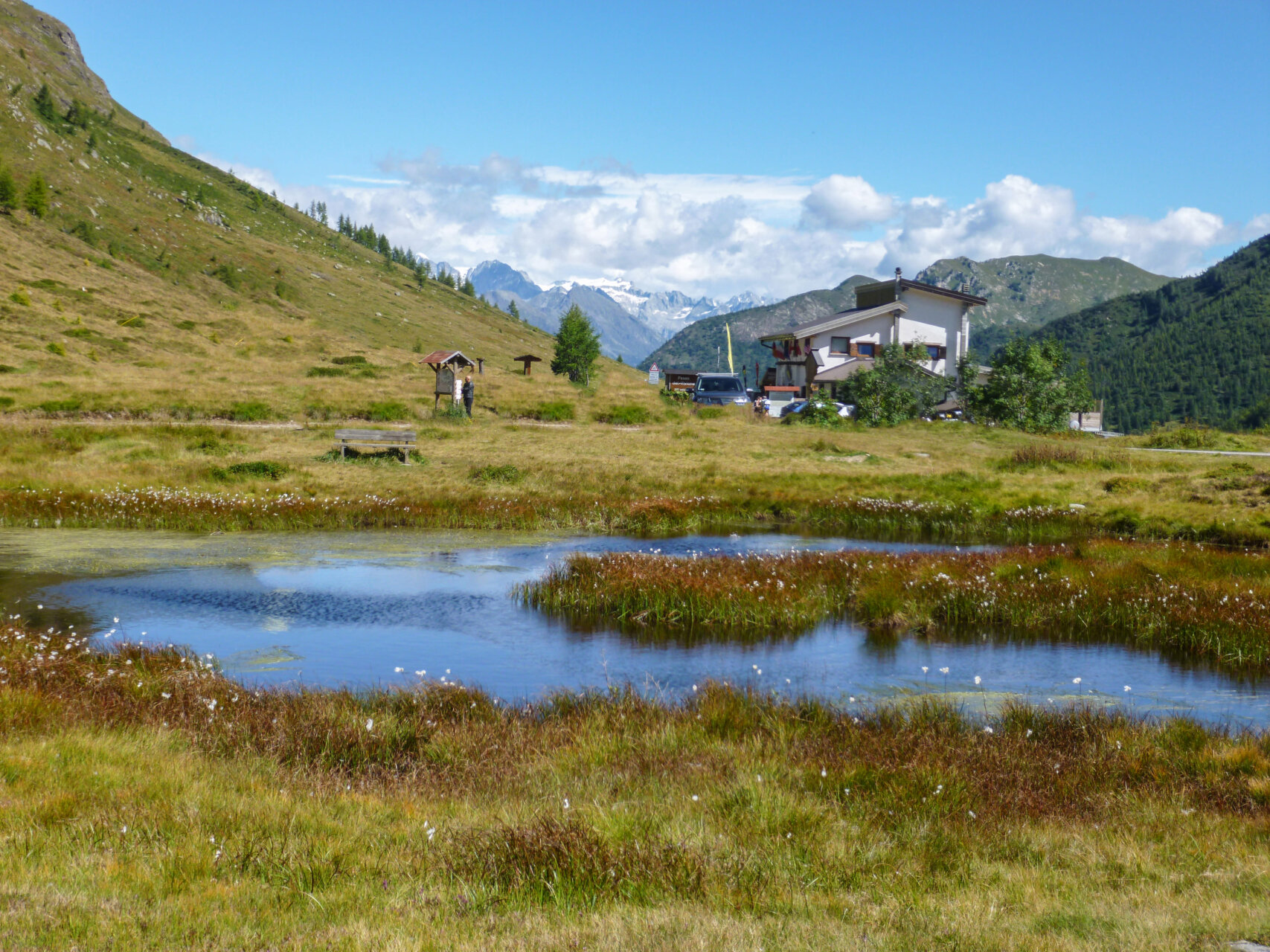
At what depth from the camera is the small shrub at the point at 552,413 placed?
56.9 meters

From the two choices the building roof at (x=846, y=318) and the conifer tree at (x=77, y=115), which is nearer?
the building roof at (x=846, y=318)

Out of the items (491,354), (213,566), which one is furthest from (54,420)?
(491,354)

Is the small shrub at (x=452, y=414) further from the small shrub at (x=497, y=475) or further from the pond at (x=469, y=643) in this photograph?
the pond at (x=469, y=643)

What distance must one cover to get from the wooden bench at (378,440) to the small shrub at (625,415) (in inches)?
843

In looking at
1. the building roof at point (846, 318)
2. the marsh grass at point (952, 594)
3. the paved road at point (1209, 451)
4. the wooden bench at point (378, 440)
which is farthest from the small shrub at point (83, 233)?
the marsh grass at point (952, 594)

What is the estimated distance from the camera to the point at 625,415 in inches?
2261

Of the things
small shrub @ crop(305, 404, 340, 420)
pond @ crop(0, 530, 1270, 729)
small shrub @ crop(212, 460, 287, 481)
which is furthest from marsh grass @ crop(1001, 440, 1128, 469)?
small shrub @ crop(305, 404, 340, 420)

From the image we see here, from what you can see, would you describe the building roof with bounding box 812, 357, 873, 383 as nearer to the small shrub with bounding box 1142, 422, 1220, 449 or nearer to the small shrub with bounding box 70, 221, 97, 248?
the small shrub with bounding box 1142, 422, 1220, 449

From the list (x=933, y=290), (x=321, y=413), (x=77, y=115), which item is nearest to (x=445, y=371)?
(x=321, y=413)

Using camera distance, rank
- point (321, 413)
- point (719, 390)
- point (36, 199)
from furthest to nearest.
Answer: point (36, 199) → point (719, 390) → point (321, 413)

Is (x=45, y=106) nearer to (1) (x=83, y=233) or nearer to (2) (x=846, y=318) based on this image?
(1) (x=83, y=233)

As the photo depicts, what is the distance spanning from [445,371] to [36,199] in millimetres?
85963

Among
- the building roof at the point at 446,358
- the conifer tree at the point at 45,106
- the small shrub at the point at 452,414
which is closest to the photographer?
the small shrub at the point at 452,414

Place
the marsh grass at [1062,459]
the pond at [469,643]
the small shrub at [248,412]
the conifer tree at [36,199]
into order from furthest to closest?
the conifer tree at [36,199], the small shrub at [248,412], the marsh grass at [1062,459], the pond at [469,643]
